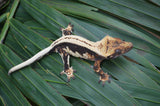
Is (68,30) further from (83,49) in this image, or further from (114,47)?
(114,47)

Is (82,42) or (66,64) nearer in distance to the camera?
(82,42)

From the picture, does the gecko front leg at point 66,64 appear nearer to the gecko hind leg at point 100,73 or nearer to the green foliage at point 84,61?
the green foliage at point 84,61

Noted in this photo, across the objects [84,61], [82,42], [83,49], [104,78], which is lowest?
[104,78]

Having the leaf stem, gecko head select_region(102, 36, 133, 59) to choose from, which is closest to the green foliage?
the leaf stem

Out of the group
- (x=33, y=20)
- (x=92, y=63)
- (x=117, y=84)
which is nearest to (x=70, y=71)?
(x=92, y=63)

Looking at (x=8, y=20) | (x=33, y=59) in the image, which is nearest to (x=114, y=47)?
(x=33, y=59)

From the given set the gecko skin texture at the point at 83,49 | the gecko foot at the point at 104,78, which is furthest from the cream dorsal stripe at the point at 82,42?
the gecko foot at the point at 104,78

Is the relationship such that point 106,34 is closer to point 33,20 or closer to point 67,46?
point 67,46
